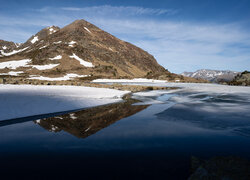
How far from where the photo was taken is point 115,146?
267 inches

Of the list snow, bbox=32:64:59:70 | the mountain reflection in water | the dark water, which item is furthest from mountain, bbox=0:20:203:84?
the dark water

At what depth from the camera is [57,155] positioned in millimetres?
6078

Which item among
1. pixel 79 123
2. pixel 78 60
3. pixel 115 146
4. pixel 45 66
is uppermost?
pixel 78 60

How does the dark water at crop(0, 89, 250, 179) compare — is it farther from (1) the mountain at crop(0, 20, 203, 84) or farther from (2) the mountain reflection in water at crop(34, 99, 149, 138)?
(1) the mountain at crop(0, 20, 203, 84)

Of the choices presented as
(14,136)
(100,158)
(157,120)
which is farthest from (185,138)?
(14,136)

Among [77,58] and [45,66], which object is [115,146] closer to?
[45,66]

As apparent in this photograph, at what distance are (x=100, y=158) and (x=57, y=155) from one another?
5.05ft

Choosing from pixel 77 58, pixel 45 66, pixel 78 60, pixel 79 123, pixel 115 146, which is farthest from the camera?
pixel 77 58

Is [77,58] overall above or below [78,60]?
above

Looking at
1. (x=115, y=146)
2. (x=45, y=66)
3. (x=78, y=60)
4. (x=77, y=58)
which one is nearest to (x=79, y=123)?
(x=115, y=146)

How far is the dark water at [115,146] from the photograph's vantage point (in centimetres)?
508

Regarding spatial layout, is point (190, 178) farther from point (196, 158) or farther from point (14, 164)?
point (14, 164)

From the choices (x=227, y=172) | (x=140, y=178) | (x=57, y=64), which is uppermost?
(x=57, y=64)

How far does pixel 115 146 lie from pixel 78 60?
108907 mm
